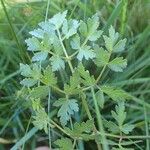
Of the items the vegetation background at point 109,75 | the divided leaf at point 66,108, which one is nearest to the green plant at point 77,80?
the divided leaf at point 66,108

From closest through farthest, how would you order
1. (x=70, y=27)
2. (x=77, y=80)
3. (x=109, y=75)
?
(x=77, y=80)
(x=70, y=27)
(x=109, y=75)

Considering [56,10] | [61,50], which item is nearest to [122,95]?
[61,50]

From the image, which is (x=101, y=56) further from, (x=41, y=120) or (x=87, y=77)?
(x=41, y=120)

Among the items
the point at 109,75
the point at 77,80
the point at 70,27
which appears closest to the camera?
the point at 77,80

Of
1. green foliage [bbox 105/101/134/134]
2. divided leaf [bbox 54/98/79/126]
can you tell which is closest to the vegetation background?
green foliage [bbox 105/101/134/134]

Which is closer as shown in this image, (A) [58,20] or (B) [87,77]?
(B) [87,77]

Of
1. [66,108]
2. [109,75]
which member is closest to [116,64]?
[66,108]

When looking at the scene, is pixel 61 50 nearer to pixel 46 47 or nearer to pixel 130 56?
pixel 46 47

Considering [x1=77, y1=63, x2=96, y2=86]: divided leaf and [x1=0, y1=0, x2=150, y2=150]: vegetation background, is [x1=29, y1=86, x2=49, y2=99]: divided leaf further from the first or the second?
[x1=0, y1=0, x2=150, y2=150]: vegetation background

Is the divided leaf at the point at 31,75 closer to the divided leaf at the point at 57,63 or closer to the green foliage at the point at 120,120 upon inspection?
the divided leaf at the point at 57,63
